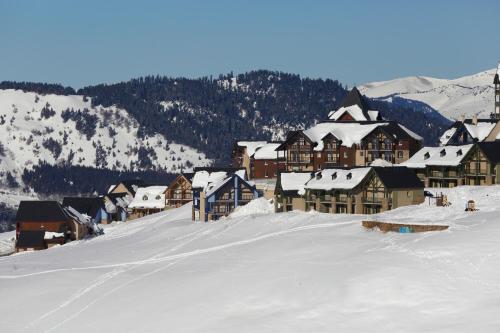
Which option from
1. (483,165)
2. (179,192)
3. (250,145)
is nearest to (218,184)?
(250,145)

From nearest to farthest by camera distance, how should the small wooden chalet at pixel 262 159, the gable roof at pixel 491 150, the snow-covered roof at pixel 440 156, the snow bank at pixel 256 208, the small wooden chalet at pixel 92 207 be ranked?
1. the gable roof at pixel 491 150
2. the snow-covered roof at pixel 440 156
3. the snow bank at pixel 256 208
4. the small wooden chalet at pixel 262 159
5. the small wooden chalet at pixel 92 207

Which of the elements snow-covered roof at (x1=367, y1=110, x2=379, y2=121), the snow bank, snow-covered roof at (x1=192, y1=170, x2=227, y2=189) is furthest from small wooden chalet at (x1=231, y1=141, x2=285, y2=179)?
the snow bank

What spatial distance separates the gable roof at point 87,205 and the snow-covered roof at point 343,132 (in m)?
42.5

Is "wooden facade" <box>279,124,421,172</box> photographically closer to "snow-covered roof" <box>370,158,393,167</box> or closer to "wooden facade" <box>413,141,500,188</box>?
"snow-covered roof" <box>370,158,393,167</box>

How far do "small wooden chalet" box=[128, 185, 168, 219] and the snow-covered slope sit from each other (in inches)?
2672

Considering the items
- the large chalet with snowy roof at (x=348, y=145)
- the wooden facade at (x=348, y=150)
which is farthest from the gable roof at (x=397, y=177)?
the wooden facade at (x=348, y=150)

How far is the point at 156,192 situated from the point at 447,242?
9556 centimetres

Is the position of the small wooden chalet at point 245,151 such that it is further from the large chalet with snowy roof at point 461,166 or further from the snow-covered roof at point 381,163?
the large chalet with snowy roof at point 461,166

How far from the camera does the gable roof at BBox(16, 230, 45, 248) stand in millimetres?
118188

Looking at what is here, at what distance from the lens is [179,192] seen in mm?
144375

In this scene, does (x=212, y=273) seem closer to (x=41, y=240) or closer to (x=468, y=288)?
(x=468, y=288)

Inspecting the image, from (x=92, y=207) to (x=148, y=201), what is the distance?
856cm

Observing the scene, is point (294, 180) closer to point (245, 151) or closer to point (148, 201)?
point (245, 151)

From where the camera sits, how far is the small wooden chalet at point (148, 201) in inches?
5925
